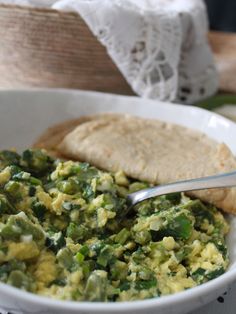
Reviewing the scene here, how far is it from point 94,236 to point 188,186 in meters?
0.28

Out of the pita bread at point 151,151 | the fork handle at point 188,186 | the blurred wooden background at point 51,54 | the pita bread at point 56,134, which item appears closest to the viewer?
the fork handle at point 188,186

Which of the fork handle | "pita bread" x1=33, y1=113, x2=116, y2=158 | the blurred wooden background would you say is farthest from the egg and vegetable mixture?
the blurred wooden background

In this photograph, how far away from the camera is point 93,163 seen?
1.52m

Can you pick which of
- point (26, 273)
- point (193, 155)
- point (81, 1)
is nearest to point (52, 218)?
point (26, 273)

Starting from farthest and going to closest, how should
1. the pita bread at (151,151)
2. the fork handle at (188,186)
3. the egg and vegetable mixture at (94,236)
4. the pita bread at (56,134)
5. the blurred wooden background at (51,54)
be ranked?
the blurred wooden background at (51,54) < the pita bread at (56,134) < the pita bread at (151,151) < the fork handle at (188,186) < the egg and vegetable mixture at (94,236)

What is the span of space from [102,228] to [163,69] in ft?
3.13

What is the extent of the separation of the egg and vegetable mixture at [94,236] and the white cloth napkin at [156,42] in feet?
1.93

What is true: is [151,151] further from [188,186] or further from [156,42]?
[156,42]

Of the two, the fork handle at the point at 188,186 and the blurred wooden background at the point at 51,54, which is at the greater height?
the blurred wooden background at the point at 51,54

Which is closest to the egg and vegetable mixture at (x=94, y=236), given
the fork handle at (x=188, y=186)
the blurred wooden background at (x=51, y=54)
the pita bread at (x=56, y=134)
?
the fork handle at (x=188, y=186)

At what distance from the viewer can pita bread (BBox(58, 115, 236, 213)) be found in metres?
1.45

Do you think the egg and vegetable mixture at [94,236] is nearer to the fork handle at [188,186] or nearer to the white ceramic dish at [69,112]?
the fork handle at [188,186]

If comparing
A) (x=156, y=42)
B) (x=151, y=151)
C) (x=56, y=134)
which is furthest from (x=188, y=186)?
(x=156, y=42)

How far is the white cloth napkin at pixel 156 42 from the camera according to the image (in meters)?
1.80
